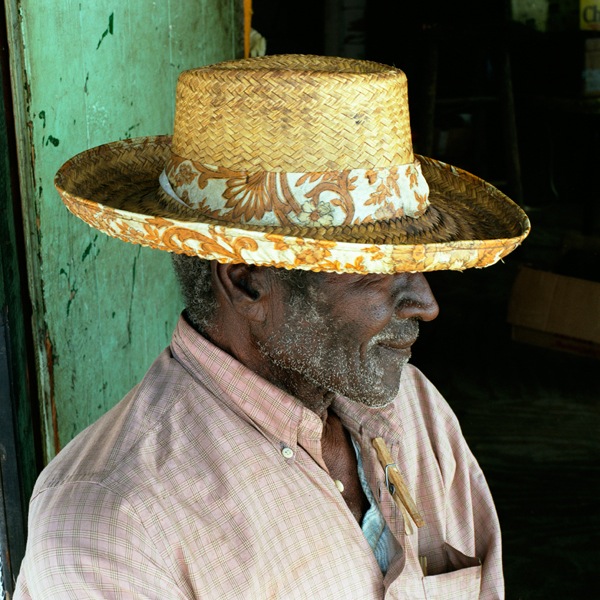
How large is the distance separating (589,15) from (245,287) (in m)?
6.11

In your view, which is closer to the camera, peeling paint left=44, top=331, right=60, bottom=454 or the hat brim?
the hat brim

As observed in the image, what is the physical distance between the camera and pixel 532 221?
24.6ft

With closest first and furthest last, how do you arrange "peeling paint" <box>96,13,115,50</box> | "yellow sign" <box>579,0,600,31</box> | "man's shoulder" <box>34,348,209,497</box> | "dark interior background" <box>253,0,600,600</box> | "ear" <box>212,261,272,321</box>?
"man's shoulder" <box>34,348,209,497</box> < "ear" <box>212,261,272,321</box> < "peeling paint" <box>96,13,115,50</box> < "dark interior background" <box>253,0,600,600</box> < "yellow sign" <box>579,0,600,31</box>

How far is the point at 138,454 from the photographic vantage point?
158cm

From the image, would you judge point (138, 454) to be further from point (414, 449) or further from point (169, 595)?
point (414, 449)

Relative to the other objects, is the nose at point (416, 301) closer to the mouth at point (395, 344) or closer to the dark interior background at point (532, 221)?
the mouth at point (395, 344)

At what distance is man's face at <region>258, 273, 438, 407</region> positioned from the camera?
1.70 meters

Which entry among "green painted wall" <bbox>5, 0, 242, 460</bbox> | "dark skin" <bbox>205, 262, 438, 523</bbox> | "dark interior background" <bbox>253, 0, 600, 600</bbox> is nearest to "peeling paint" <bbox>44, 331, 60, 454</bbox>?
"green painted wall" <bbox>5, 0, 242, 460</bbox>

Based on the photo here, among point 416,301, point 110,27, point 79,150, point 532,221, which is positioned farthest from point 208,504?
point 532,221

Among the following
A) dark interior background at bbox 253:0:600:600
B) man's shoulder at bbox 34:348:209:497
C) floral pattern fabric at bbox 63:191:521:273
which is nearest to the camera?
floral pattern fabric at bbox 63:191:521:273

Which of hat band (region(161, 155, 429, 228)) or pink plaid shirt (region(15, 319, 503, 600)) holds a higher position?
hat band (region(161, 155, 429, 228))

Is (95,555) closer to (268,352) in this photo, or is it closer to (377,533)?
(268,352)

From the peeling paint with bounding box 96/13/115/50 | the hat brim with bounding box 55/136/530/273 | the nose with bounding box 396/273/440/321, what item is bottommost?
the nose with bounding box 396/273/440/321

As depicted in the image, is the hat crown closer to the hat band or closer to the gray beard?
the hat band
